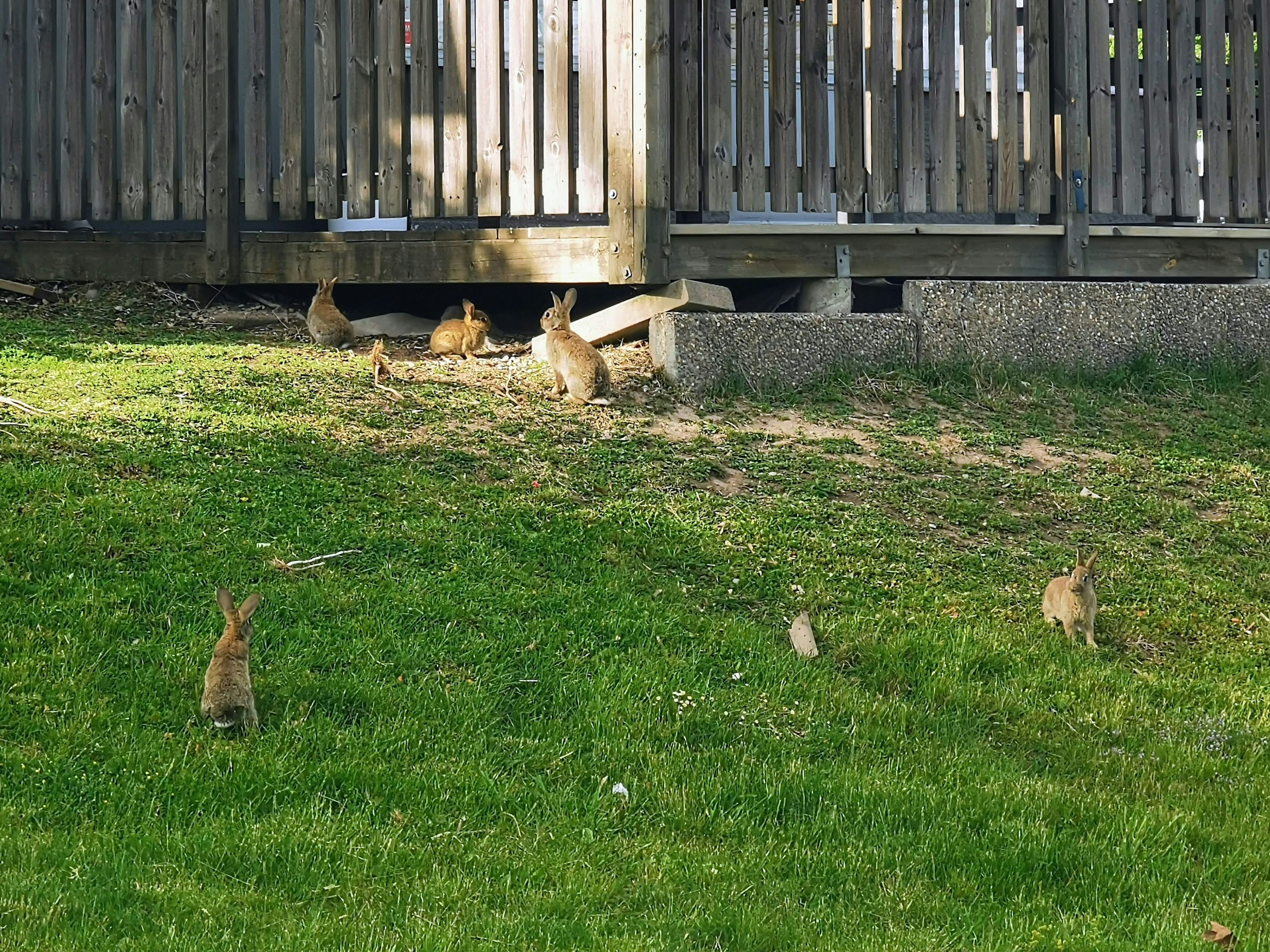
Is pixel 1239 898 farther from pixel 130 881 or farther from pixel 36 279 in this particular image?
pixel 36 279

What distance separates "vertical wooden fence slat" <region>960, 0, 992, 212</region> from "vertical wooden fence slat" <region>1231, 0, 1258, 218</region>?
233 centimetres

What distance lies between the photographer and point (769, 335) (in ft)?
33.2

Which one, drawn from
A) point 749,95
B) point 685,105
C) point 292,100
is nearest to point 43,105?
point 292,100

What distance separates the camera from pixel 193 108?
11.3 metres

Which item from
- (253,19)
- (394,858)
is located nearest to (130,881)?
(394,858)

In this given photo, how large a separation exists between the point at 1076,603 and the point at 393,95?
20.9 feet

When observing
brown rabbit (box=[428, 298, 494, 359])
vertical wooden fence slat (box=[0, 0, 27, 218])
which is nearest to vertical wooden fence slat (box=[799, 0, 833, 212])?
brown rabbit (box=[428, 298, 494, 359])

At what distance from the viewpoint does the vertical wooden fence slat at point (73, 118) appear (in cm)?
1152

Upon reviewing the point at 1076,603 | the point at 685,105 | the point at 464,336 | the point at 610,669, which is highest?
the point at 685,105

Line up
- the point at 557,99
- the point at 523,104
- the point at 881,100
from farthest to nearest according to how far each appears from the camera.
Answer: the point at 881,100 < the point at 523,104 < the point at 557,99

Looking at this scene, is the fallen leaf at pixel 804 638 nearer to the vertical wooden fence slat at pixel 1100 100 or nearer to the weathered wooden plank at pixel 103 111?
the vertical wooden fence slat at pixel 1100 100

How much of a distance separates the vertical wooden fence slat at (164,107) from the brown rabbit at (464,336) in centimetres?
257

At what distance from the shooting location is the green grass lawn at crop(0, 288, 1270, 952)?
4582 millimetres

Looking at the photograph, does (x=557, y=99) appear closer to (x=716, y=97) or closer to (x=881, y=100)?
(x=716, y=97)
